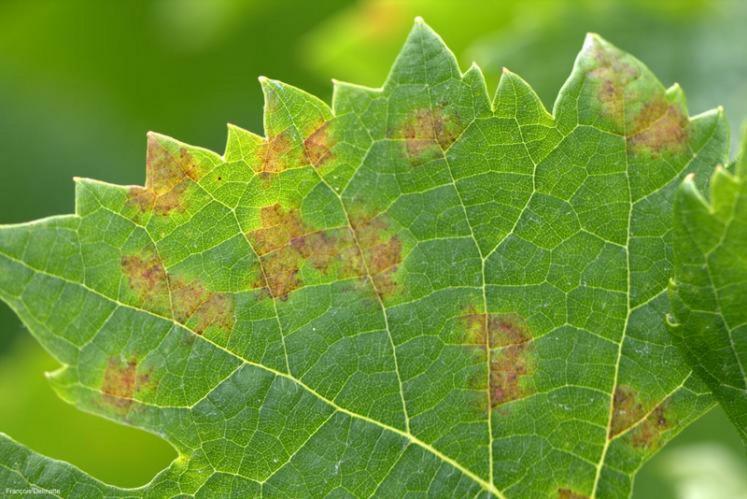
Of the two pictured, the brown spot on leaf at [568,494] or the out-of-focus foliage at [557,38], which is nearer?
the brown spot on leaf at [568,494]

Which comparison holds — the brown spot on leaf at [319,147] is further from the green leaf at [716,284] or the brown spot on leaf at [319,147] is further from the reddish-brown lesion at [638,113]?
the green leaf at [716,284]

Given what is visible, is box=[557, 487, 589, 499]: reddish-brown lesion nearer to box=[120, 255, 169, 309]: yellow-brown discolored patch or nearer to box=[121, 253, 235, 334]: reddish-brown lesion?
box=[121, 253, 235, 334]: reddish-brown lesion

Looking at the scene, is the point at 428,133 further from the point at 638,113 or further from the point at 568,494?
the point at 568,494

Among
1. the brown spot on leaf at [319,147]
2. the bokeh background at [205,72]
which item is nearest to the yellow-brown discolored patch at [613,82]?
the brown spot on leaf at [319,147]

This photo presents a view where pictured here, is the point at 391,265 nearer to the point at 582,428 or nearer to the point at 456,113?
the point at 456,113

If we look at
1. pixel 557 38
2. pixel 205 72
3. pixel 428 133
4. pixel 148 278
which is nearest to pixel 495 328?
pixel 428 133

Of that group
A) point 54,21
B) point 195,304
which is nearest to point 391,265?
point 195,304
